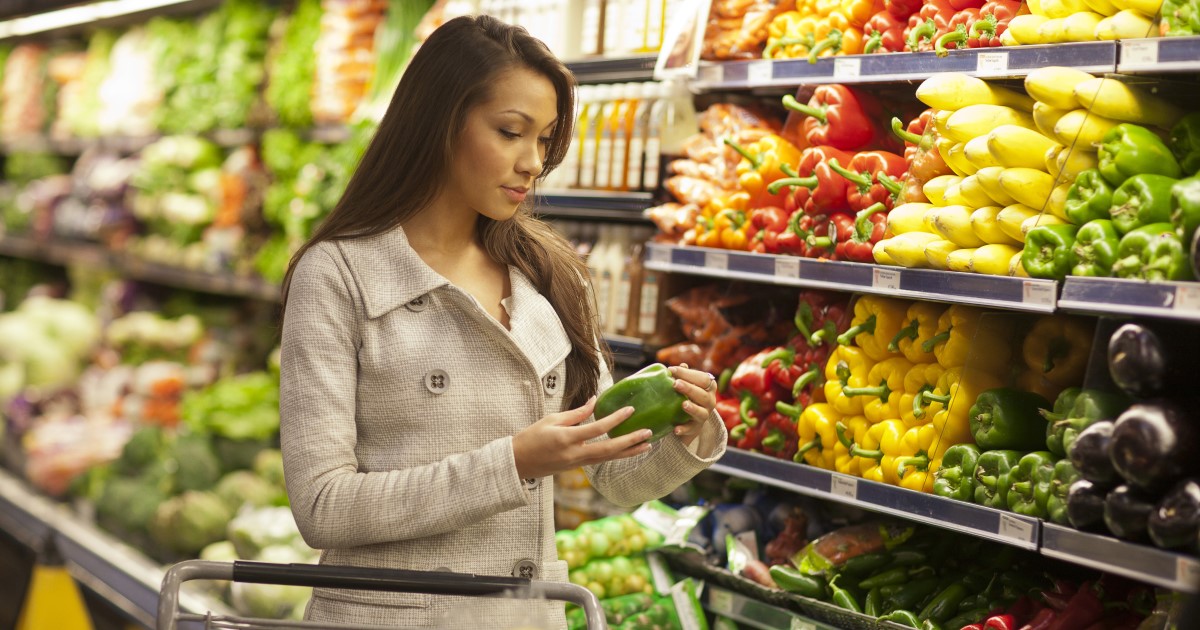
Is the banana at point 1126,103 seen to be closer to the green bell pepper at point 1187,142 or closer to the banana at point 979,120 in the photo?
the green bell pepper at point 1187,142

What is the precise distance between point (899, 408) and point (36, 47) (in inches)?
274

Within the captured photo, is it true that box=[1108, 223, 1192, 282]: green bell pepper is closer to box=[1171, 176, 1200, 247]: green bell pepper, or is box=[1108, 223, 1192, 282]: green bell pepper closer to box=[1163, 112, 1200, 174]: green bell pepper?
box=[1171, 176, 1200, 247]: green bell pepper

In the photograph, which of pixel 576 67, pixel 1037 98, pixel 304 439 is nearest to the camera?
pixel 304 439

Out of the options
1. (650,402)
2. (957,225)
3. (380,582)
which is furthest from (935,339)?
(380,582)

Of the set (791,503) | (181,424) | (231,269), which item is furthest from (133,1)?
(791,503)

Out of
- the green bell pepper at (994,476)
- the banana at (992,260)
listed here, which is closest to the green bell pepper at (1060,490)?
the green bell pepper at (994,476)

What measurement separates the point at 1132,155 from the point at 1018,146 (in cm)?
26

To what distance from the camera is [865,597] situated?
109 inches

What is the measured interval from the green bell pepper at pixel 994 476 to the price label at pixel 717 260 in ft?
3.03

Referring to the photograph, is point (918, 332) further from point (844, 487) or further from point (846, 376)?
point (844, 487)

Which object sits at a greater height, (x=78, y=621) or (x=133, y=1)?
(x=133, y=1)

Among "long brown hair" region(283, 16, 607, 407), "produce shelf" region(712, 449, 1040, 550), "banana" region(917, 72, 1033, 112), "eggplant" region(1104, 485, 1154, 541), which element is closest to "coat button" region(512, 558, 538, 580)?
"long brown hair" region(283, 16, 607, 407)

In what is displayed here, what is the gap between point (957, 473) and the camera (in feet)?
7.77

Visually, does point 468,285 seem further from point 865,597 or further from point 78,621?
point 78,621
